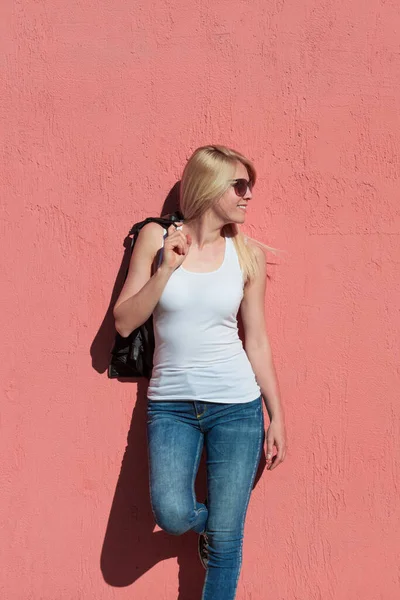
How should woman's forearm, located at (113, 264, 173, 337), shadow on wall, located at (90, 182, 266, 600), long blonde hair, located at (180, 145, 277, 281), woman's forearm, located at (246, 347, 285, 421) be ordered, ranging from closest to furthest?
woman's forearm, located at (113, 264, 173, 337), long blonde hair, located at (180, 145, 277, 281), woman's forearm, located at (246, 347, 285, 421), shadow on wall, located at (90, 182, 266, 600)

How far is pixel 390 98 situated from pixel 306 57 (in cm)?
41

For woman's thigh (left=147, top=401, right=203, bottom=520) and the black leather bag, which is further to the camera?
the black leather bag

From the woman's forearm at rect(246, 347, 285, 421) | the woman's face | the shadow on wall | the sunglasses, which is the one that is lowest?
the shadow on wall

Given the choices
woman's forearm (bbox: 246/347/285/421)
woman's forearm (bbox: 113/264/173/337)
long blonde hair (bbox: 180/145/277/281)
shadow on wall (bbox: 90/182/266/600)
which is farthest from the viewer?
shadow on wall (bbox: 90/182/266/600)

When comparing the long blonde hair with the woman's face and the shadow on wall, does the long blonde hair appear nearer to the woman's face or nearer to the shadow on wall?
the woman's face

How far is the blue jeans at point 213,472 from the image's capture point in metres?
2.73

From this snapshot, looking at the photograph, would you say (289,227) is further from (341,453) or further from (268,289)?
(341,453)

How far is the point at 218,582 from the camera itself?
2.74 m

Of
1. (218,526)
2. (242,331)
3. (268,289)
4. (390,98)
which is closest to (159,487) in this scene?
(218,526)

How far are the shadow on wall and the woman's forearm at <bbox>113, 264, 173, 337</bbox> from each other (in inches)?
12.2

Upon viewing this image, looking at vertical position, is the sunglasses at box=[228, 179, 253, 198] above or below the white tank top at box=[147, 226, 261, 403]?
above

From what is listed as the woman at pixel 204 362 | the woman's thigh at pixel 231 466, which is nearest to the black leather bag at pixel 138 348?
the woman at pixel 204 362

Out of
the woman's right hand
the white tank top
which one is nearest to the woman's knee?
the white tank top

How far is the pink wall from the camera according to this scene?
2.99 meters
